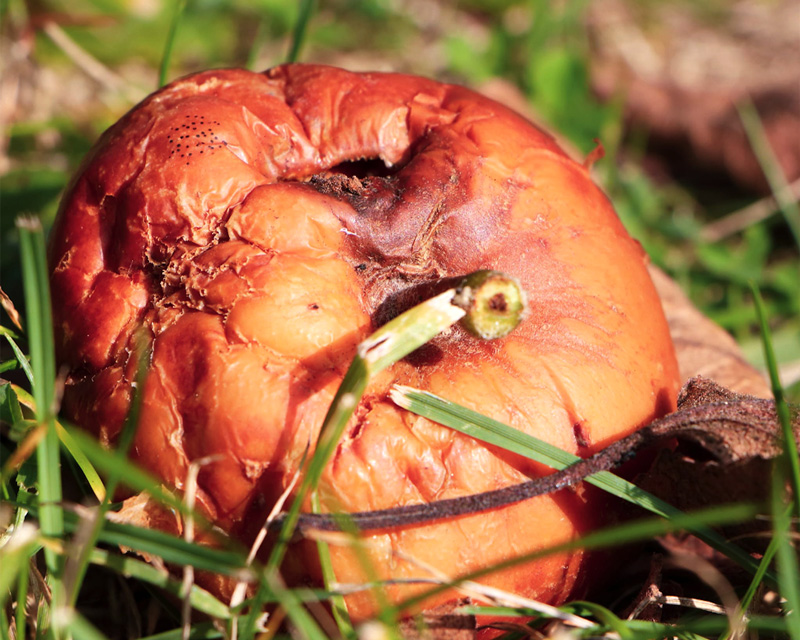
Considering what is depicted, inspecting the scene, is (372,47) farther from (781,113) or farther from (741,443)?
(741,443)

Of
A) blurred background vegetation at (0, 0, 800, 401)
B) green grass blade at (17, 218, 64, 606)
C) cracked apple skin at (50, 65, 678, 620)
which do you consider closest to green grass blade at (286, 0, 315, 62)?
blurred background vegetation at (0, 0, 800, 401)

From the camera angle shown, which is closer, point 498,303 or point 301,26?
point 498,303

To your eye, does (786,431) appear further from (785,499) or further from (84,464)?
(84,464)

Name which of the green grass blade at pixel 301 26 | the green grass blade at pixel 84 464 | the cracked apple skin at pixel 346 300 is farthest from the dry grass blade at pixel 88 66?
the green grass blade at pixel 84 464

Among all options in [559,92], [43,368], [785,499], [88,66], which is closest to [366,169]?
[43,368]

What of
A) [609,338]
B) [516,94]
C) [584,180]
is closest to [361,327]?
[609,338]

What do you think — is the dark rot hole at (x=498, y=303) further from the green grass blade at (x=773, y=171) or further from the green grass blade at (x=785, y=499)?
the green grass blade at (x=773, y=171)

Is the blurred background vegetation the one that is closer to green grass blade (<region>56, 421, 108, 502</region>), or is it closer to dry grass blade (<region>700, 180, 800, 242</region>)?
dry grass blade (<region>700, 180, 800, 242</region>)
